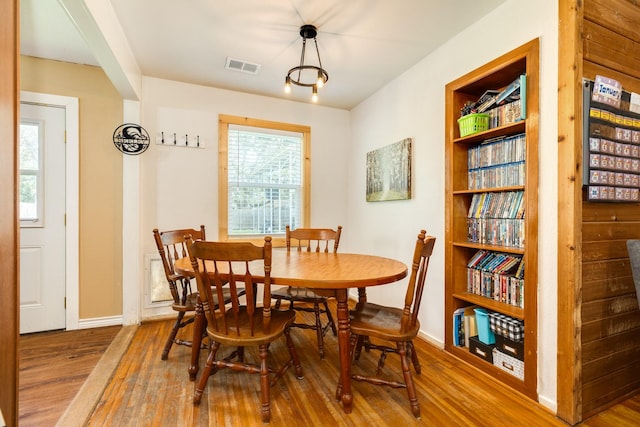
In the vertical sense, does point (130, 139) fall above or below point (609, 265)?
above

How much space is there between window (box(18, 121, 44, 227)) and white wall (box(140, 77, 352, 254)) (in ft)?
2.64

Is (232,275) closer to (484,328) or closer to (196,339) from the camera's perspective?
(196,339)

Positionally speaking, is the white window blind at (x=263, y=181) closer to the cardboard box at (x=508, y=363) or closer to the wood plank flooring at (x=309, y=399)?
the wood plank flooring at (x=309, y=399)

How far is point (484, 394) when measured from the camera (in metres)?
1.81

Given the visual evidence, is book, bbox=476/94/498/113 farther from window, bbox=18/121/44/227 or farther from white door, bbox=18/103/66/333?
window, bbox=18/121/44/227

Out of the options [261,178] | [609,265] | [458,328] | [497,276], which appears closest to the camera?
[609,265]

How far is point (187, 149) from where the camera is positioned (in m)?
3.18

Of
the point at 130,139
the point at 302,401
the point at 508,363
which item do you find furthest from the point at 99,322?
the point at 508,363

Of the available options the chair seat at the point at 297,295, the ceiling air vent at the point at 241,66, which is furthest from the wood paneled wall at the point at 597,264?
the ceiling air vent at the point at 241,66

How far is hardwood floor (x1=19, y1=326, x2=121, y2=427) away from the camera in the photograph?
1684 millimetres

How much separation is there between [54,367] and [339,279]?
Result: 2.19m

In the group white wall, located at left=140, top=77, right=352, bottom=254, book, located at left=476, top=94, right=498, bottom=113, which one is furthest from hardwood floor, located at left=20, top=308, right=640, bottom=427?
book, located at left=476, top=94, right=498, bottom=113

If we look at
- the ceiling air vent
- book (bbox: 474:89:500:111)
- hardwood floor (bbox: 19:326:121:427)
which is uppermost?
the ceiling air vent

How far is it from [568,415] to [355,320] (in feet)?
3.86
